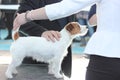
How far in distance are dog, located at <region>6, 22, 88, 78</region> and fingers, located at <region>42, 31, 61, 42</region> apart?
50 millimetres

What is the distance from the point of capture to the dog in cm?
176

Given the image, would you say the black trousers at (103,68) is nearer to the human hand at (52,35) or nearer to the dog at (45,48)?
the human hand at (52,35)

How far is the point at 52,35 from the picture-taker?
1.57 metres

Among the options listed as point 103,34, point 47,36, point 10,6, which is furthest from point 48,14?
point 10,6

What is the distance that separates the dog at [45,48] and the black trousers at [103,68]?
0.65m

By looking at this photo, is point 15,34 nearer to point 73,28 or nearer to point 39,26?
point 39,26

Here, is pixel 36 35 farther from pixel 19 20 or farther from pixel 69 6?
pixel 69 6

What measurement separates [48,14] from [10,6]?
6.98 meters

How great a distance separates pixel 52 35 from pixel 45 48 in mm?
229

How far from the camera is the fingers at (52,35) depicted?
156 centimetres

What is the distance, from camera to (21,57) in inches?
72.9

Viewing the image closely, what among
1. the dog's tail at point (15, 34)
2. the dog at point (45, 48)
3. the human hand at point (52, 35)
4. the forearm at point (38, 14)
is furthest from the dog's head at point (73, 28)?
the forearm at point (38, 14)

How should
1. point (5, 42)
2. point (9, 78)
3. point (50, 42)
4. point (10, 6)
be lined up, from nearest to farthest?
1. point (9, 78)
2. point (50, 42)
3. point (5, 42)
4. point (10, 6)

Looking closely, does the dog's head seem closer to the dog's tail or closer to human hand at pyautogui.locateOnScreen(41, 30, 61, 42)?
human hand at pyautogui.locateOnScreen(41, 30, 61, 42)
